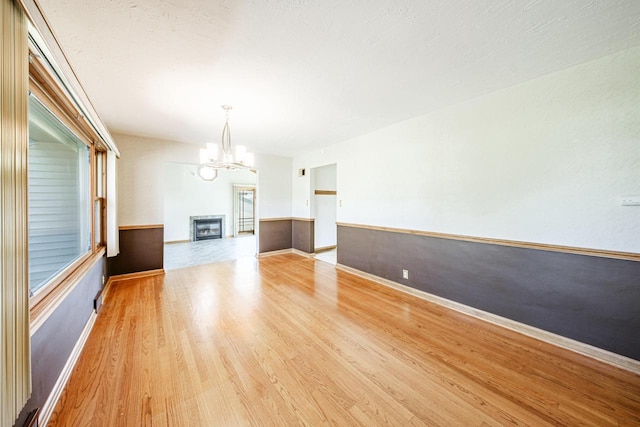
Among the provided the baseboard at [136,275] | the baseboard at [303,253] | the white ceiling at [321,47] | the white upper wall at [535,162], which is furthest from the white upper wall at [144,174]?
the white upper wall at [535,162]

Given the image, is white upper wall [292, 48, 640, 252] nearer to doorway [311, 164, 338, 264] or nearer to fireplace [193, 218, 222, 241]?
doorway [311, 164, 338, 264]

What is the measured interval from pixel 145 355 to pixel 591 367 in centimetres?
362

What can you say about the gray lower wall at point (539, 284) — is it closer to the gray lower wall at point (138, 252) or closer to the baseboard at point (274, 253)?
the baseboard at point (274, 253)

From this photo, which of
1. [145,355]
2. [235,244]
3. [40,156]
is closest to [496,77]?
[40,156]

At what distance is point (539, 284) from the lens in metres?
2.22

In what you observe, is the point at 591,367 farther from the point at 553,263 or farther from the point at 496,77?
the point at 496,77

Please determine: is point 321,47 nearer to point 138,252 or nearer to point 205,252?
point 138,252

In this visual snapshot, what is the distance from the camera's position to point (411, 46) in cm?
177

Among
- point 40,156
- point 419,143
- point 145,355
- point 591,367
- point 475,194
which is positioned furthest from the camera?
point 419,143

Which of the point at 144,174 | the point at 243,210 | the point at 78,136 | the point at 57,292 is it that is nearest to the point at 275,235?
the point at 144,174

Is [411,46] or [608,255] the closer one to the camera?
[411,46]

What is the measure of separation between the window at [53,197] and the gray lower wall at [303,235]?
3772 millimetres

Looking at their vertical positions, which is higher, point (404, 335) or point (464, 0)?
point (464, 0)

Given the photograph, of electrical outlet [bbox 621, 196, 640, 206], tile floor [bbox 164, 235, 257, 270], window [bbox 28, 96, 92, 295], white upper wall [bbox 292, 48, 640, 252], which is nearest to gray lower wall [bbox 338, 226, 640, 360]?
white upper wall [bbox 292, 48, 640, 252]
